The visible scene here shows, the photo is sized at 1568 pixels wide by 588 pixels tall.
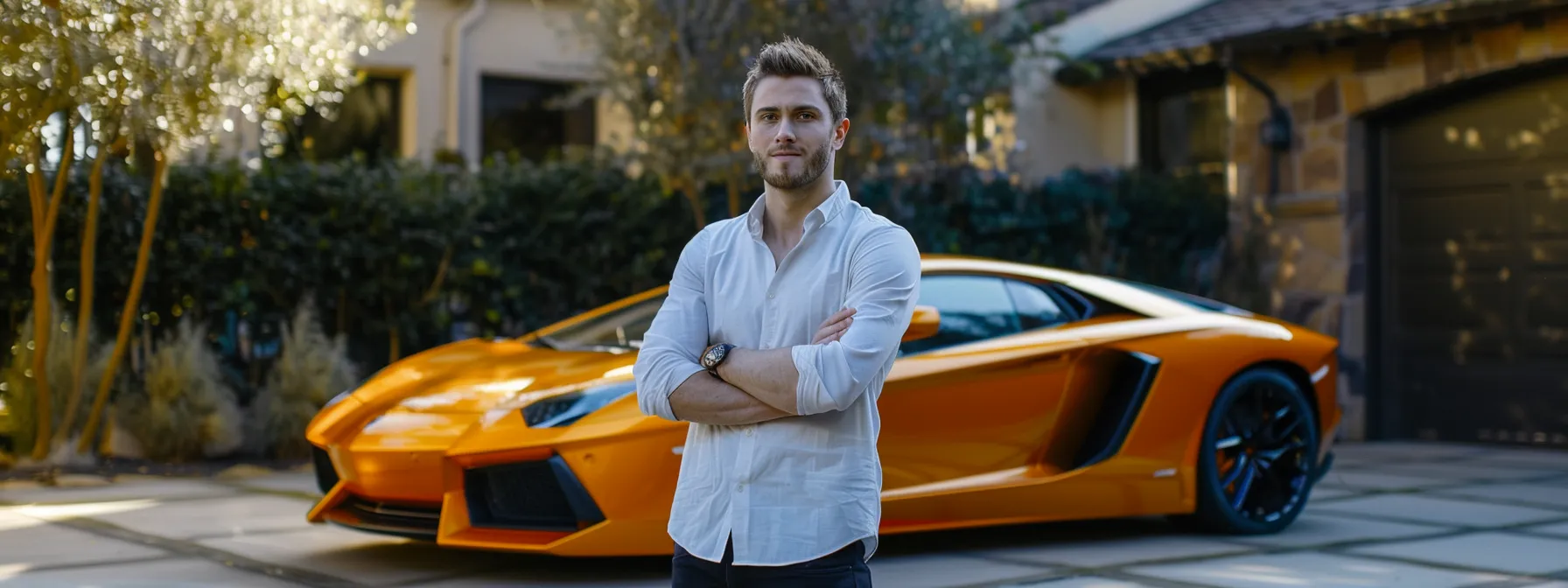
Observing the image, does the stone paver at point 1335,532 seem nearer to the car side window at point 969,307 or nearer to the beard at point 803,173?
the car side window at point 969,307

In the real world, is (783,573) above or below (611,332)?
Result: below

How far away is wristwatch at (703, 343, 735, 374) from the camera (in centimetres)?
273

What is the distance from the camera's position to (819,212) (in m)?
2.73

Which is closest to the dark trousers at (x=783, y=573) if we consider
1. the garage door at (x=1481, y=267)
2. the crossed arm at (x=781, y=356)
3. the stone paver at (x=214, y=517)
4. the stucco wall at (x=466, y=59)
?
the crossed arm at (x=781, y=356)

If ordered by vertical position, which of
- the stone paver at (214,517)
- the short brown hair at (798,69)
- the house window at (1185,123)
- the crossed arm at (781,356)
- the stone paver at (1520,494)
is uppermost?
the house window at (1185,123)

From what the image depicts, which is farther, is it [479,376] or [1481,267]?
[1481,267]

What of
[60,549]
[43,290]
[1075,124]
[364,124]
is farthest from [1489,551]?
[364,124]

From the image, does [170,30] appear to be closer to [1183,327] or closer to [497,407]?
[497,407]

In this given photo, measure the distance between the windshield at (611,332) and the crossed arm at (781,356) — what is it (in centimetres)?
310

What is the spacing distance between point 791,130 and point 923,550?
11.9 ft

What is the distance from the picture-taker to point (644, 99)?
9617 millimetres

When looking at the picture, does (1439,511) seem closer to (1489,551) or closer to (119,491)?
(1489,551)

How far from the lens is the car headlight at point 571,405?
17.1ft

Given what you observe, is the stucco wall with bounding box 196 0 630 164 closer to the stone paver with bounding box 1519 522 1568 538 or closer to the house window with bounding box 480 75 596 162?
the house window with bounding box 480 75 596 162
